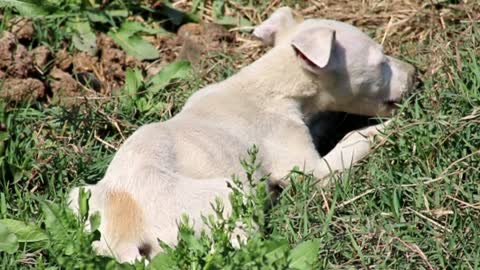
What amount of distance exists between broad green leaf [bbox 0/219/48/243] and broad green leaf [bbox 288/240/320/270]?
51.1 inches

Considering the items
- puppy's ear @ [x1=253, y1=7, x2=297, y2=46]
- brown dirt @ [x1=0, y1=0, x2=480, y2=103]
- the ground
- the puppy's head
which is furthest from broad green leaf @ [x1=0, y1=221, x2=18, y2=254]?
puppy's ear @ [x1=253, y1=7, x2=297, y2=46]

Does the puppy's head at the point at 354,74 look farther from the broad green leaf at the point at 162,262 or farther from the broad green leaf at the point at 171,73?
the broad green leaf at the point at 162,262

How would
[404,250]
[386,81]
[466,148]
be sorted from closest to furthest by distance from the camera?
[404,250]
[466,148]
[386,81]

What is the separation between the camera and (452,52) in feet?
21.8

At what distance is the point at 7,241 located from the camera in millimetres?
5406

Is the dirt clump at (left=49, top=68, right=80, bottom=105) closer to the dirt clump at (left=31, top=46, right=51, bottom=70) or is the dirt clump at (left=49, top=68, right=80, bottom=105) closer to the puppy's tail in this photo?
the dirt clump at (left=31, top=46, right=51, bottom=70)

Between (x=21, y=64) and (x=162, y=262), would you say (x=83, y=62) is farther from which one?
(x=162, y=262)

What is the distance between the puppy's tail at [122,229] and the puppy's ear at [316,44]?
4.57 ft

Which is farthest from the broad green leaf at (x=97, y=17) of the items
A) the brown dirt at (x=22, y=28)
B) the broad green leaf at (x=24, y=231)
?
the broad green leaf at (x=24, y=231)

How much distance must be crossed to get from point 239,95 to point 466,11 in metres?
1.57

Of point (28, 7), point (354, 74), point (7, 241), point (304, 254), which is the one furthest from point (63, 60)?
point (304, 254)

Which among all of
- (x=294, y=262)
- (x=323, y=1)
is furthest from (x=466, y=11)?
(x=294, y=262)

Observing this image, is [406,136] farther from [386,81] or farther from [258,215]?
[258,215]

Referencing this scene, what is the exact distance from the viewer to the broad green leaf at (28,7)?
599cm
